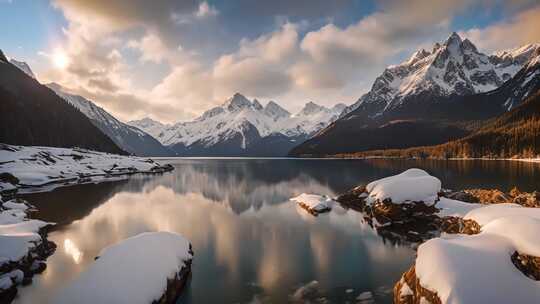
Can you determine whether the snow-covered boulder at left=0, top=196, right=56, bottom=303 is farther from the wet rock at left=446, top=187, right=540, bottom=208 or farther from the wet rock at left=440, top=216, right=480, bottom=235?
the wet rock at left=446, top=187, right=540, bottom=208

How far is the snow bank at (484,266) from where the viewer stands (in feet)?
36.2

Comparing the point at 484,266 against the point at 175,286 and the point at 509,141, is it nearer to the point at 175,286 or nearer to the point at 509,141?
the point at 175,286

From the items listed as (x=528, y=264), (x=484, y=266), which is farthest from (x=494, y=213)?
(x=484, y=266)

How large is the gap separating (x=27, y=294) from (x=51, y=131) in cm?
16433

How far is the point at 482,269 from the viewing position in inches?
473

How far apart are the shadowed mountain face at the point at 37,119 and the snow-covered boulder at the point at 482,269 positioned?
15195cm

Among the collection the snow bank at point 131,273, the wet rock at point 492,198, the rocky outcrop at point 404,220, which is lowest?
the rocky outcrop at point 404,220

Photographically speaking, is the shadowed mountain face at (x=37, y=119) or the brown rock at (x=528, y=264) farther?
the shadowed mountain face at (x=37, y=119)

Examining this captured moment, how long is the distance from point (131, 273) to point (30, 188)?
70531 mm

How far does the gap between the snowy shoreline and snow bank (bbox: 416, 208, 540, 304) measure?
1285cm

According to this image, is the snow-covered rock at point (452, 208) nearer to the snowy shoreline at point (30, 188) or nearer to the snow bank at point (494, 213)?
the snow bank at point (494, 213)

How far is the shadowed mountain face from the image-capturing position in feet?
419

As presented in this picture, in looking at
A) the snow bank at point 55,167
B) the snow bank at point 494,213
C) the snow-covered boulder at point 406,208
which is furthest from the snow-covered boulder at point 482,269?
the snow bank at point 55,167

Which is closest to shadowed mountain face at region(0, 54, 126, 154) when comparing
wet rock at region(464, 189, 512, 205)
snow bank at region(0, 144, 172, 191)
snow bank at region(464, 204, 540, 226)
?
snow bank at region(0, 144, 172, 191)
